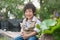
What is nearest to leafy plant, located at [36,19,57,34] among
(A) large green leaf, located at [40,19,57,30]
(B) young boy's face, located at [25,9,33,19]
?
(A) large green leaf, located at [40,19,57,30]

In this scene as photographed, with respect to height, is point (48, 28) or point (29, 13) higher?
point (29, 13)

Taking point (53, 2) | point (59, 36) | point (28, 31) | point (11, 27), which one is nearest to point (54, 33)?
point (59, 36)

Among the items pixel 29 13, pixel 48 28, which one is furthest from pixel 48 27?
pixel 29 13

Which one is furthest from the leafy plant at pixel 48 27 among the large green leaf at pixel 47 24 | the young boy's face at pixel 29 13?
the young boy's face at pixel 29 13

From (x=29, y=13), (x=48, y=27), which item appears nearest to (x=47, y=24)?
(x=48, y=27)

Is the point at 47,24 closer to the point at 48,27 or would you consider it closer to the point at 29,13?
the point at 48,27

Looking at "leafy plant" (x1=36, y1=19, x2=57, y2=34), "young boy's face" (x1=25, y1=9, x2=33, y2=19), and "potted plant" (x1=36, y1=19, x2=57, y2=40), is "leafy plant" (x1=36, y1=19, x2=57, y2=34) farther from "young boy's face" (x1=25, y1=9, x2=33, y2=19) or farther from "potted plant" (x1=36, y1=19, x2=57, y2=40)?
"young boy's face" (x1=25, y1=9, x2=33, y2=19)

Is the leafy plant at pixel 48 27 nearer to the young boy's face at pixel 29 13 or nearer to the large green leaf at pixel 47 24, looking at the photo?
the large green leaf at pixel 47 24

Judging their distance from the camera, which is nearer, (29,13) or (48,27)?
(48,27)

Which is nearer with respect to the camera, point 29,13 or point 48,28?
point 48,28

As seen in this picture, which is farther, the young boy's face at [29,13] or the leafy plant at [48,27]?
the young boy's face at [29,13]

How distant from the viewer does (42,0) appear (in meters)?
8.08

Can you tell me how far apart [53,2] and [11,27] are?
267 cm

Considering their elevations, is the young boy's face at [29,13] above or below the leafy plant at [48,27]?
above
